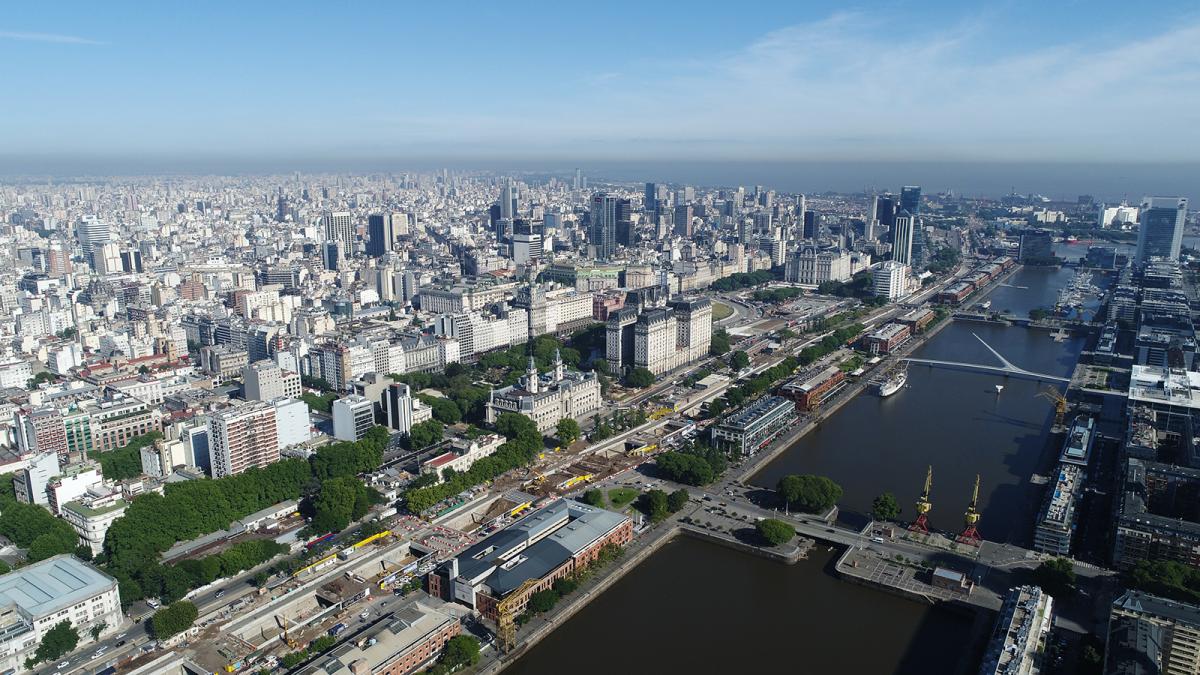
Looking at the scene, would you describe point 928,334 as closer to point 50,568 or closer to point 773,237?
point 773,237

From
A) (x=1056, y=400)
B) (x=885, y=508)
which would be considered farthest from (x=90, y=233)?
(x=1056, y=400)

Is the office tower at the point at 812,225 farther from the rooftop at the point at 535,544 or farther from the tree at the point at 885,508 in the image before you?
the rooftop at the point at 535,544

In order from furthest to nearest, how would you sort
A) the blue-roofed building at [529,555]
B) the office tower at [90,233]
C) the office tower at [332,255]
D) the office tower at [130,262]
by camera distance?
the office tower at [90,233] → the office tower at [332,255] → the office tower at [130,262] → the blue-roofed building at [529,555]

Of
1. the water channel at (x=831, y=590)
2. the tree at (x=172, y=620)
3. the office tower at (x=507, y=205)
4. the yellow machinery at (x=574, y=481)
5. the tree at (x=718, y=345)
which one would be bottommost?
the water channel at (x=831, y=590)

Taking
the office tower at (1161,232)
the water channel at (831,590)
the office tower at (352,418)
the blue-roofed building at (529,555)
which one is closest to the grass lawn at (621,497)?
the blue-roofed building at (529,555)

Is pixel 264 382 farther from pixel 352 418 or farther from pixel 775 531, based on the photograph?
pixel 775 531
